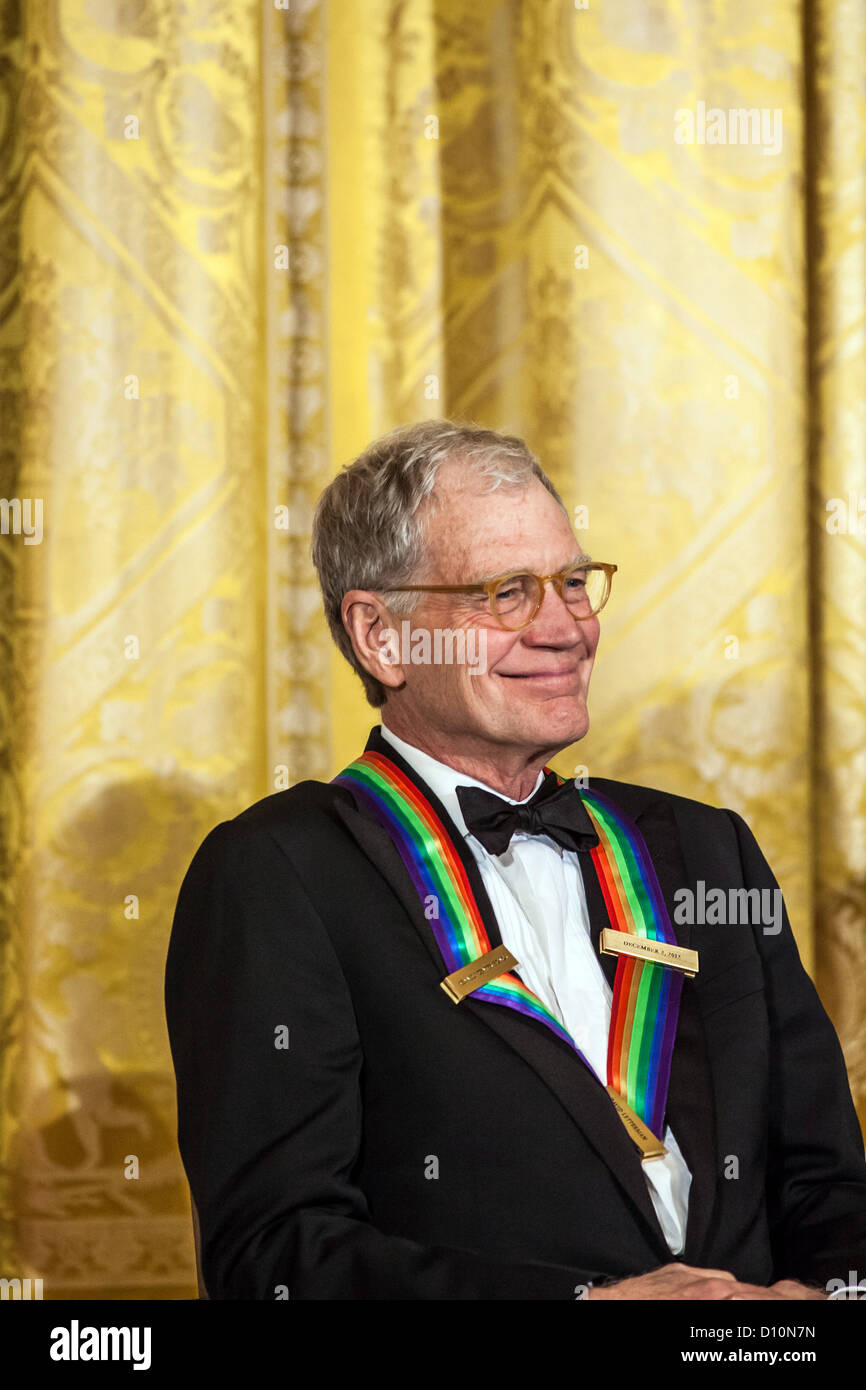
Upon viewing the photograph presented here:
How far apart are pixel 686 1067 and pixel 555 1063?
0.58 feet

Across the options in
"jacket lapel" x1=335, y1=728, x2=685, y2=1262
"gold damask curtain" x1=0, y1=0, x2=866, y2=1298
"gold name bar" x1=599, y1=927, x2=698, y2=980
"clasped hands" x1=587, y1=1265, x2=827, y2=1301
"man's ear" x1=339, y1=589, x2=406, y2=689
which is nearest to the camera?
"clasped hands" x1=587, y1=1265, x2=827, y2=1301

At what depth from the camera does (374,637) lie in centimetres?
156

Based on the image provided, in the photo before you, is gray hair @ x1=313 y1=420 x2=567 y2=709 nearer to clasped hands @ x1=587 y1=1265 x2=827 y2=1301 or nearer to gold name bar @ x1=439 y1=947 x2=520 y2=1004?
gold name bar @ x1=439 y1=947 x2=520 y2=1004

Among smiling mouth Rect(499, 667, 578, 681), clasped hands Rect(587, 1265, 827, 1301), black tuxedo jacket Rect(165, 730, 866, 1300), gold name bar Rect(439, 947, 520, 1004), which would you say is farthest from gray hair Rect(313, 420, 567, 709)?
clasped hands Rect(587, 1265, 827, 1301)

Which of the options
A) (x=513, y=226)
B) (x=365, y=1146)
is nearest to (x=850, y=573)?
(x=513, y=226)

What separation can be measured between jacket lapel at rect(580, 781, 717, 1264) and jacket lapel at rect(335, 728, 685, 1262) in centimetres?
5

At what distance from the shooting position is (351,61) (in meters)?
2.21

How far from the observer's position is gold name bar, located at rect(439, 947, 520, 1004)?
1305mm

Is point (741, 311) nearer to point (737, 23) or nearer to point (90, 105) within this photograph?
point (737, 23)

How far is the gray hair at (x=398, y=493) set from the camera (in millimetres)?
1508

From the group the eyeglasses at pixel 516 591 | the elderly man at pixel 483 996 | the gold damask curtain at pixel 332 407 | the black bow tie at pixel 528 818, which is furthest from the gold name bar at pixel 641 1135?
the gold damask curtain at pixel 332 407

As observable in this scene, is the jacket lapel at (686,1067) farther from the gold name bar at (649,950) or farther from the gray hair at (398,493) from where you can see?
the gray hair at (398,493)

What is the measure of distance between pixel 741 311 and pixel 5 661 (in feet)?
4.31

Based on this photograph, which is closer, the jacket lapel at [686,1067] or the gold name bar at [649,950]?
the jacket lapel at [686,1067]
